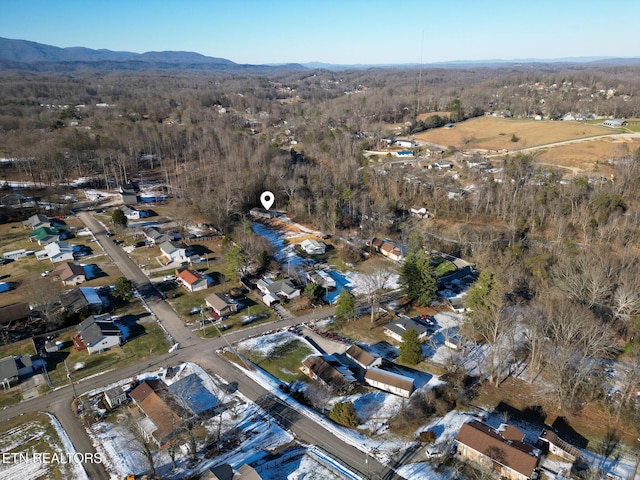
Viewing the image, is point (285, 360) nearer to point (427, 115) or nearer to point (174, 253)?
point (174, 253)

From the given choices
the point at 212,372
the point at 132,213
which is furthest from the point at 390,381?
the point at 132,213

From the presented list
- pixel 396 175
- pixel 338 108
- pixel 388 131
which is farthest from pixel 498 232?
pixel 338 108

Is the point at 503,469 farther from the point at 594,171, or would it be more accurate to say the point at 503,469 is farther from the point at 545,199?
the point at 594,171

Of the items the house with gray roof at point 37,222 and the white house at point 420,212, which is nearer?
the house with gray roof at point 37,222

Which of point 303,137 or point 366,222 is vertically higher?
point 303,137

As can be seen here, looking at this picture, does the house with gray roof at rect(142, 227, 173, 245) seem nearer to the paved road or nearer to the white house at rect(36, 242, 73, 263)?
the white house at rect(36, 242, 73, 263)

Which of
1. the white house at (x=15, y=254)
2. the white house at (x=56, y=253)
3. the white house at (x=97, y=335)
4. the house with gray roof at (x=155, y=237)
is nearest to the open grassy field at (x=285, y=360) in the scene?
the white house at (x=97, y=335)

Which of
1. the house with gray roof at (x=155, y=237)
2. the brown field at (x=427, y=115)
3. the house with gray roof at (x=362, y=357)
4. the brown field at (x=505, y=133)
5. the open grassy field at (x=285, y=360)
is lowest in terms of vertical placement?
the open grassy field at (x=285, y=360)

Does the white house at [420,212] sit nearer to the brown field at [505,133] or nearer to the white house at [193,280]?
the white house at [193,280]
